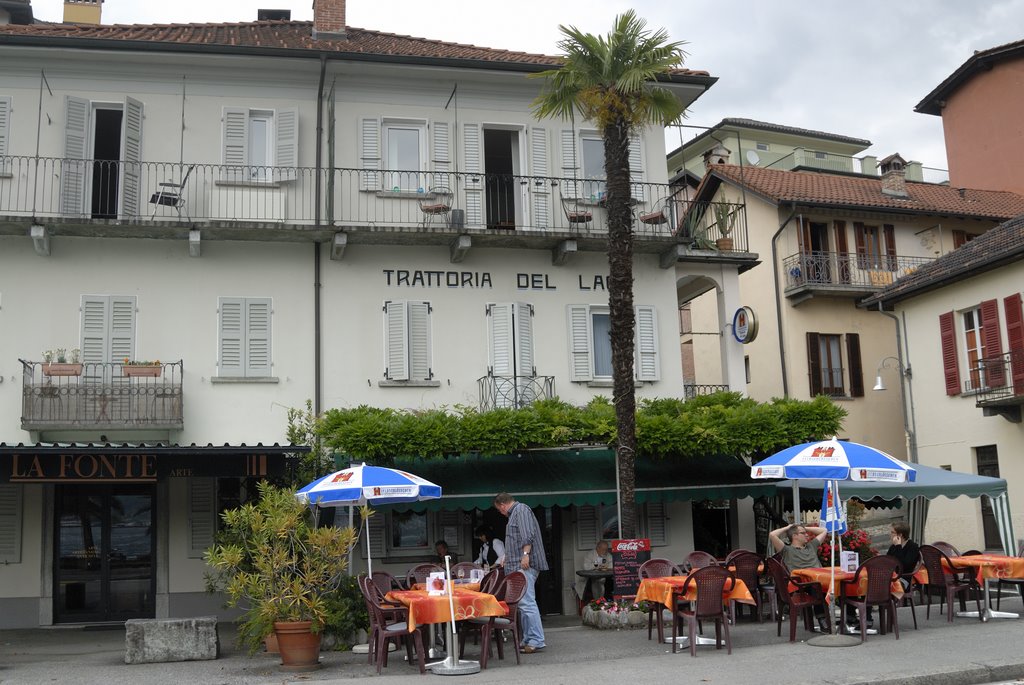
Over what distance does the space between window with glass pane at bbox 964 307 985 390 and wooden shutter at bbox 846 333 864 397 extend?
525 centimetres

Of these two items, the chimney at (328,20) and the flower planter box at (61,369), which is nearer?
the flower planter box at (61,369)

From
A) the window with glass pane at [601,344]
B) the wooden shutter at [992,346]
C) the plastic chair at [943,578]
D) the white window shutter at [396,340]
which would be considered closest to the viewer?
the plastic chair at [943,578]

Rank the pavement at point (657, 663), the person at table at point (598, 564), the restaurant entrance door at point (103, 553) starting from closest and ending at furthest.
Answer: the pavement at point (657, 663), the person at table at point (598, 564), the restaurant entrance door at point (103, 553)

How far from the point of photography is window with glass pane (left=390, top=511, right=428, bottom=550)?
690 inches

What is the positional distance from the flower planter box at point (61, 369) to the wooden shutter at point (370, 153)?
17.8 feet

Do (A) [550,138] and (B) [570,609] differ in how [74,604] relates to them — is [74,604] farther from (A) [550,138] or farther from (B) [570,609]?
(A) [550,138]

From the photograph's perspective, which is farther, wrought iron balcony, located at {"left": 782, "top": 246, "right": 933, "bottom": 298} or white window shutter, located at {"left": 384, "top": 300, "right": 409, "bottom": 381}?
wrought iron balcony, located at {"left": 782, "top": 246, "right": 933, "bottom": 298}

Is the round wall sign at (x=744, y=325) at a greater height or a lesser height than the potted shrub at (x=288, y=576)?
greater

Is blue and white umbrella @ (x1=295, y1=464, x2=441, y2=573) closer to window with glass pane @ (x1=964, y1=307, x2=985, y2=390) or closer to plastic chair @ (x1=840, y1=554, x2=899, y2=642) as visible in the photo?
plastic chair @ (x1=840, y1=554, x2=899, y2=642)

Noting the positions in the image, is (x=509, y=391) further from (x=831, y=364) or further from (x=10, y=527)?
(x=831, y=364)

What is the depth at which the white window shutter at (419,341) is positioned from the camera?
17859 mm

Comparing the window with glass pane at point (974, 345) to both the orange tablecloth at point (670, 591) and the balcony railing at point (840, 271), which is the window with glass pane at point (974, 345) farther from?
the orange tablecloth at point (670, 591)

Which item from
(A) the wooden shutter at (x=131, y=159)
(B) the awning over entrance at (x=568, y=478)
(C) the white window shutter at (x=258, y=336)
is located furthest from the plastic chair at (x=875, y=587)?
(A) the wooden shutter at (x=131, y=159)

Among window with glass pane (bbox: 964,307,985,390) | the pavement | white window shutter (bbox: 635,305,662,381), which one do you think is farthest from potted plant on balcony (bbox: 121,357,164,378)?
window with glass pane (bbox: 964,307,985,390)
